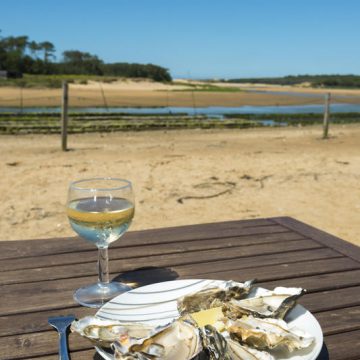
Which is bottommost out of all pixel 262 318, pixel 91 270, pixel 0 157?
pixel 0 157

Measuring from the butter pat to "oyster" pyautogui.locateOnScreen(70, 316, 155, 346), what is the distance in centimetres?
12

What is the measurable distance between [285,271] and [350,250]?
37 cm

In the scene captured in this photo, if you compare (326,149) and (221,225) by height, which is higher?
(221,225)

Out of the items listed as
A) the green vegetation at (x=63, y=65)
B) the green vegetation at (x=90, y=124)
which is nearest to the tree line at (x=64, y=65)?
the green vegetation at (x=63, y=65)

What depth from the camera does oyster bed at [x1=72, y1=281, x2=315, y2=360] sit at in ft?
2.82

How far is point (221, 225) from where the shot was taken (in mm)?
2059

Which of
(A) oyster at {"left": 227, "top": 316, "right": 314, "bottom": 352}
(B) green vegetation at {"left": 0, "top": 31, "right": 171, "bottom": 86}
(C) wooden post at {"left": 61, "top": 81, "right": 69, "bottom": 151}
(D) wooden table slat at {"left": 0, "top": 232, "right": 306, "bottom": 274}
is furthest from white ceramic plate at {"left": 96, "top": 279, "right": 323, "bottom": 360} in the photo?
(B) green vegetation at {"left": 0, "top": 31, "right": 171, "bottom": 86}

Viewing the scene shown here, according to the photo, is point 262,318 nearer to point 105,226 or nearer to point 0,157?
point 105,226

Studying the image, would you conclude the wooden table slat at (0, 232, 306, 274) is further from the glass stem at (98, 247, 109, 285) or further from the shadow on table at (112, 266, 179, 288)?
the glass stem at (98, 247, 109, 285)

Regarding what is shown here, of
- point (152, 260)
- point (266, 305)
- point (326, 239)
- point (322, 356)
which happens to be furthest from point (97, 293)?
point (326, 239)

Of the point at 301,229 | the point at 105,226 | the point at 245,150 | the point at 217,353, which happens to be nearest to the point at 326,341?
the point at 217,353

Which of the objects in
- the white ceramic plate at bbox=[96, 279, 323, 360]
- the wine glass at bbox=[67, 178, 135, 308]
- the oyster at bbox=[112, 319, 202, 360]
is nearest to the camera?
the oyster at bbox=[112, 319, 202, 360]

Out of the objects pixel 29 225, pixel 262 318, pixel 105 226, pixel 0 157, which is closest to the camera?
pixel 262 318

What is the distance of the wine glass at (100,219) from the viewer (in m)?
1.26
